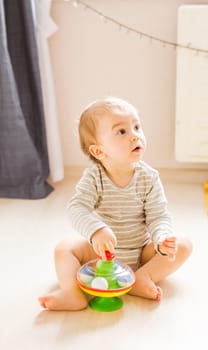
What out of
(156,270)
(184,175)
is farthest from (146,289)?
(184,175)

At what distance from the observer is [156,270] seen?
1.44m

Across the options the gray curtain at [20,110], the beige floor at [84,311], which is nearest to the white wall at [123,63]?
the gray curtain at [20,110]

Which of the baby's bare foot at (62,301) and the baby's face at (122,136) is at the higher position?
the baby's face at (122,136)

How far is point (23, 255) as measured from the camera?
1654 mm

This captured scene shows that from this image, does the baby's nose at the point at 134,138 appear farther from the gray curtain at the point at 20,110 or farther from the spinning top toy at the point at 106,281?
the gray curtain at the point at 20,110

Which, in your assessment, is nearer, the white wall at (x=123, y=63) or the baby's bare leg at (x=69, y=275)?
the baby's bare leg at (x=69, y=275)

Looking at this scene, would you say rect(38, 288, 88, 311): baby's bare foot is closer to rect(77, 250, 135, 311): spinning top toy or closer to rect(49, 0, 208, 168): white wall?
rect(77, 250, 135, 311): spinning top toy

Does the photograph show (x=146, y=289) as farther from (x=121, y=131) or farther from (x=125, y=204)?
(x=121, y=131)

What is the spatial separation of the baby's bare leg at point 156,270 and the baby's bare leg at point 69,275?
0.44 feet

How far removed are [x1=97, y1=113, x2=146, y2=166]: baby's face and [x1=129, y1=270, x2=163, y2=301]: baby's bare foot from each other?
0.28m

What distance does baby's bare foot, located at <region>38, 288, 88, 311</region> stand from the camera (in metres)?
1.37

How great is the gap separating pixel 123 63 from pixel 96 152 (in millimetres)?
747

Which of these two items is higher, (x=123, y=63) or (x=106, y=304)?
(x=123, y=63)

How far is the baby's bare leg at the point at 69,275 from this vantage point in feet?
4.50
